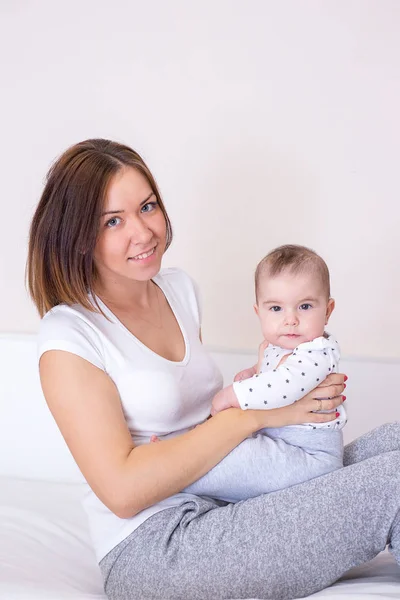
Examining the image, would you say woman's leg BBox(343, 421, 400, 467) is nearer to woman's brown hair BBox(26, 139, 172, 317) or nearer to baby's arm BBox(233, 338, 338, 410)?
baby's arm BBox(233, 338, 338, 410)

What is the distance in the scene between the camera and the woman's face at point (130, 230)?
1684 millimetres

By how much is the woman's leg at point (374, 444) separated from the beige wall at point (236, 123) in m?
0.98

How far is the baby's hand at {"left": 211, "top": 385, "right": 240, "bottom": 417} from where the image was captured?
1617 millimetres

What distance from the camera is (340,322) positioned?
2.71 meters

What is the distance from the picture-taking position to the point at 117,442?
1529 mm

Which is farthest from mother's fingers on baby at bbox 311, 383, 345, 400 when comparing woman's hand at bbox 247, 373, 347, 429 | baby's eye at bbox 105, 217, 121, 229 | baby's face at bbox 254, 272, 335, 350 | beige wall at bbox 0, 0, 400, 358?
beige wall at bbox 0, 0, 400, 358

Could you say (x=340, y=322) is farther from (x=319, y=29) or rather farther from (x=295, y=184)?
(x=319, y=29)

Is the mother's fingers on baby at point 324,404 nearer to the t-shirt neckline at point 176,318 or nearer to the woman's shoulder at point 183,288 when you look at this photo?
the t-shirt neckline at point 176,318

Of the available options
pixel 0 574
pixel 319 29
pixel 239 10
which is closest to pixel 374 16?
pixel 319 29

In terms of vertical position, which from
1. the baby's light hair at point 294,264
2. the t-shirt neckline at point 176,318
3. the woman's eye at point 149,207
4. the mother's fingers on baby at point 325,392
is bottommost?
the mother's fingers on baby at point 325,392

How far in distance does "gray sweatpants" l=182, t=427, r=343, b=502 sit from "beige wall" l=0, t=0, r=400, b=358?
113 cm

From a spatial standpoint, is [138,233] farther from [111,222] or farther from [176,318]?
Result: [176,318]

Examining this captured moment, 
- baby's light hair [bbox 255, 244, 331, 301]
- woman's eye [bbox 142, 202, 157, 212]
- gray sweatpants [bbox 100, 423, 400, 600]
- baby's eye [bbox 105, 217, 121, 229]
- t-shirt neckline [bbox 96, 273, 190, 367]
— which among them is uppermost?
woman's eye [bbox 142, 202, 157, 212]

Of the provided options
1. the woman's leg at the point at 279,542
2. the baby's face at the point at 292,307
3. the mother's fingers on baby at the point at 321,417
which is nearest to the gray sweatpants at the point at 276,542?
the woman's leg at the point at 279,542
